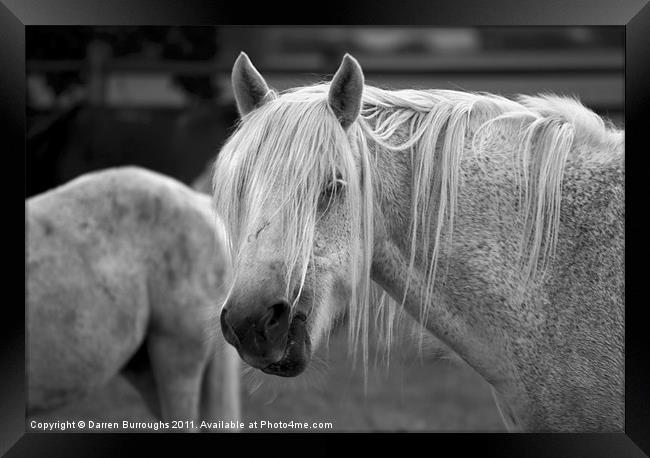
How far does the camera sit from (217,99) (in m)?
5.53

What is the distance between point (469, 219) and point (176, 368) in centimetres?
195

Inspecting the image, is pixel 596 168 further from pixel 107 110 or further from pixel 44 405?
pixel 107 110

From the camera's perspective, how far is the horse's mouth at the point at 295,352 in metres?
1.40

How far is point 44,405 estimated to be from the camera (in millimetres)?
2896

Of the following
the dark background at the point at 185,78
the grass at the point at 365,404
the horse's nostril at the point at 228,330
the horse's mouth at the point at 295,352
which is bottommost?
the grass at the point at 365,404

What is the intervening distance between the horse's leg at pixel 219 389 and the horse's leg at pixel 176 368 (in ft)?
0.42

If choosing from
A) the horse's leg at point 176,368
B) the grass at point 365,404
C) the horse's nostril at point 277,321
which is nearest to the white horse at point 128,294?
the horse's leg at point 176,368

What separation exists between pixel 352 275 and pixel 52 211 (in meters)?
2.02

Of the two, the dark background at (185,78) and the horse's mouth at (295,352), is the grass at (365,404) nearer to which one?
the dark background at (185,78)

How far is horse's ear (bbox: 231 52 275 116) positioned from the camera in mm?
1579

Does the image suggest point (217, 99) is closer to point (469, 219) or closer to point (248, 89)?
point (248, 89)

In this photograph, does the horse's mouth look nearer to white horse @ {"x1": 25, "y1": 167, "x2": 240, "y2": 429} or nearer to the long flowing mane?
the long flowing mane
